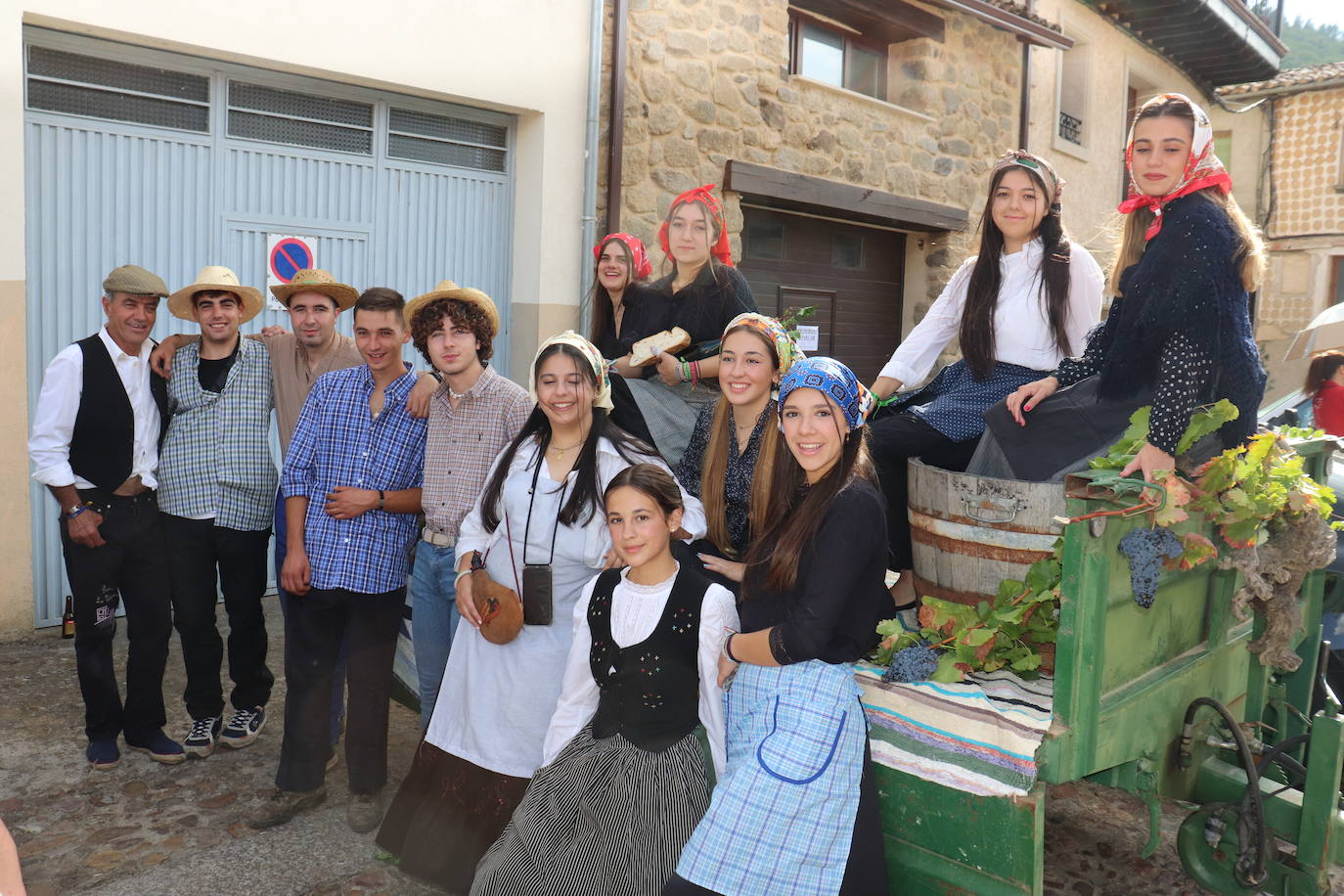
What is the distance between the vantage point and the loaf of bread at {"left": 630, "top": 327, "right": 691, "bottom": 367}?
157 inches

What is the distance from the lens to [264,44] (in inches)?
227

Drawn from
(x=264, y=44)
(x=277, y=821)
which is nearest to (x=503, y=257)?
(x=264, y=44)

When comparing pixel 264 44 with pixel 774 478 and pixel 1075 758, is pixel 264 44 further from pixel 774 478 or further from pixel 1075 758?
pixel 1075 758

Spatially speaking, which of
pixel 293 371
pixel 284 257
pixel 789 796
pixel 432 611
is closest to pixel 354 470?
pixel 432 611

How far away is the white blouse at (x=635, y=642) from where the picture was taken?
2879 mm

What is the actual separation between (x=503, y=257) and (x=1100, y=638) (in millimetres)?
5364

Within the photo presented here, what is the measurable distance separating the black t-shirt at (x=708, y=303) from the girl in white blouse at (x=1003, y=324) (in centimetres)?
88

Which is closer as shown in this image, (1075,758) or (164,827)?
(1075,758)

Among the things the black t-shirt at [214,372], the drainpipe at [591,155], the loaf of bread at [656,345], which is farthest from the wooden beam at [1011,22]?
the black t-shirt at [214,372]

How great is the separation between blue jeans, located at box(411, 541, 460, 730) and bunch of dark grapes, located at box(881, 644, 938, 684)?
60.0 inches

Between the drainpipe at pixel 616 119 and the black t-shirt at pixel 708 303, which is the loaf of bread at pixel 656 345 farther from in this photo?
the drainpipe at pixel 616 119

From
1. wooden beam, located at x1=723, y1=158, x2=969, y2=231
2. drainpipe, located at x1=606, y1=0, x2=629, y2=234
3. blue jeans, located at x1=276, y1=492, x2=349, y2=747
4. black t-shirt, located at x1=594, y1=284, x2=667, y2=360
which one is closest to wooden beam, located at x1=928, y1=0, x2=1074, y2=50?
wooden beam, located at x1=723, y1=158, x2=969, y2=231

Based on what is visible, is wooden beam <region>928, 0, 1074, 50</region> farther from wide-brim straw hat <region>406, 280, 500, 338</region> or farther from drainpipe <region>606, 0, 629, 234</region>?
wide-brim straw hat <region>406, 280, 500, 338</region>

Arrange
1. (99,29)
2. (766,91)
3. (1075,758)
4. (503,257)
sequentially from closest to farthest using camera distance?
1. (1075,758)
2. (99,29)
3. (503,257)
4. (766,91)
